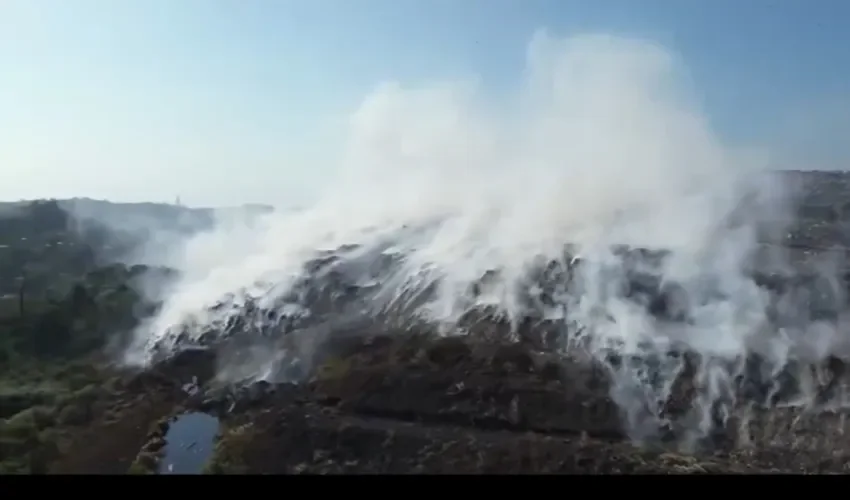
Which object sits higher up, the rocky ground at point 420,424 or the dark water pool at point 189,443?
the rocky ground at point 420,424

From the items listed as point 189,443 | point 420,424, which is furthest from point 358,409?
point 189,443

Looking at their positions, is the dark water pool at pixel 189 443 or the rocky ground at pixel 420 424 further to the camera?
the rocky ground at pixel 420 424

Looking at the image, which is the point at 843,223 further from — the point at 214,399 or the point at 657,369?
the point at 214,399

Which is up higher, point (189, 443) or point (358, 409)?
point (358, 409)

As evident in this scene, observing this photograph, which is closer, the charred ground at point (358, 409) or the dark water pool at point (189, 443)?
the dark water pool at point (189, 443)

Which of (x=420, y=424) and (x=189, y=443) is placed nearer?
(x=189, y=443)

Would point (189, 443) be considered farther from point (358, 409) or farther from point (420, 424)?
point (420, 424)

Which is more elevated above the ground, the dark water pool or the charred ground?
the charred ground

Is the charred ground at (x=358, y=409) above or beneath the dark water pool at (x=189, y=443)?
above
